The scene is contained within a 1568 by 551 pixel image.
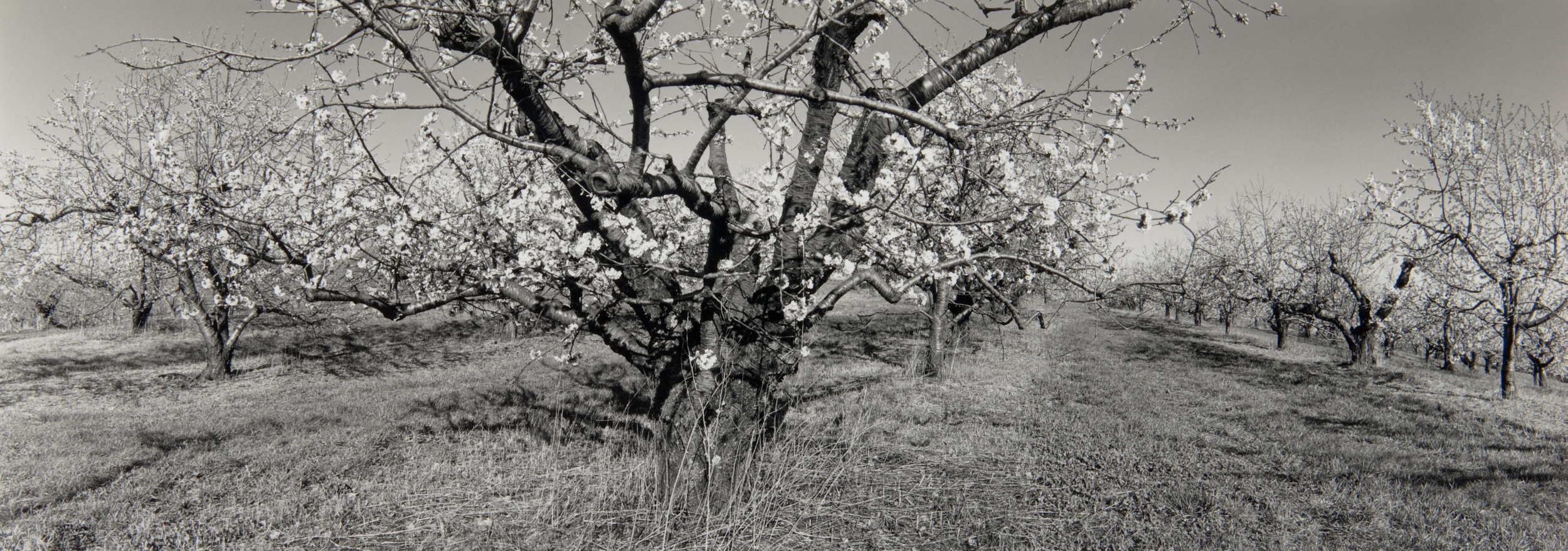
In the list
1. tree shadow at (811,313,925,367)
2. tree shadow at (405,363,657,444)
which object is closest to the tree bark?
tree shadow at (811,313,925,367)

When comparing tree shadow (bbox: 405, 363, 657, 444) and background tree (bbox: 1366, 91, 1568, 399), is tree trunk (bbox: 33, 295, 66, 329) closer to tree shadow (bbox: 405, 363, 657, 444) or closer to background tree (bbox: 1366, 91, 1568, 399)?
tree shadow (bbox: 405, 363, 657, 444)

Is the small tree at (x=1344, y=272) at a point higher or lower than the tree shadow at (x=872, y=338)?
higher

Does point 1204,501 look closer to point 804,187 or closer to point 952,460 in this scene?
point 952,460

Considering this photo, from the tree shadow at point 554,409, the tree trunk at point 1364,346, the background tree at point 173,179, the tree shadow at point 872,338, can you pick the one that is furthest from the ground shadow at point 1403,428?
the background tree at point 173,179

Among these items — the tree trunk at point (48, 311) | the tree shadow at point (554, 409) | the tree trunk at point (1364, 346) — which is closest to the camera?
the tree shadow at point (554, 409)

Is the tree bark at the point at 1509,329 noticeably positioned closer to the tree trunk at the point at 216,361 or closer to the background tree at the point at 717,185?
the background tree at the point at 717,185

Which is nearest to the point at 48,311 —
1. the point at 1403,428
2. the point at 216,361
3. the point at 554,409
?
the point at 216,361

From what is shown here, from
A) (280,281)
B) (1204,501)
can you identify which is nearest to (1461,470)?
(1204,501)

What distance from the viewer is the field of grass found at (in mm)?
4578

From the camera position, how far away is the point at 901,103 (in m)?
4.27

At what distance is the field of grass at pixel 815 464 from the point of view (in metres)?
4.58

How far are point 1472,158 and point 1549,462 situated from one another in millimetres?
7474

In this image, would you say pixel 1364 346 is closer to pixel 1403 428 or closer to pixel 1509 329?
pixel 1509 329

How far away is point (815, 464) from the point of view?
17.6ft
